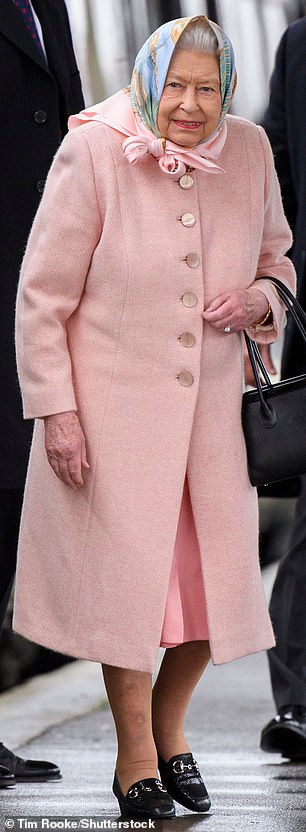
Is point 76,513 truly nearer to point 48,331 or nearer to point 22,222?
point 48,331

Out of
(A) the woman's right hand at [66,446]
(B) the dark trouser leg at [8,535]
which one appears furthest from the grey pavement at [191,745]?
(A) the woman's right hand at [66,446]

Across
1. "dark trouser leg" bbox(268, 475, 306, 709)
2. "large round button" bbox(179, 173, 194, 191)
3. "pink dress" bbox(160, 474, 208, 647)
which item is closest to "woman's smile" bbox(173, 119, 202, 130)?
"large round button" bbox(179, 173, 194, 191)

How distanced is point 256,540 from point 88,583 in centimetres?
38

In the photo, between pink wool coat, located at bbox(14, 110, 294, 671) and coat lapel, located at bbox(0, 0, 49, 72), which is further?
coat lapel, located at bbox(0, 0, 49, 72)

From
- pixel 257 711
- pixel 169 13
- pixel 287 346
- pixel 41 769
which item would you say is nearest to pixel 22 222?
pixel 287 346

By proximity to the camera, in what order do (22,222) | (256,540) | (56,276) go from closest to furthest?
1. (56,276)
2. (256,540)
3. (22,222)

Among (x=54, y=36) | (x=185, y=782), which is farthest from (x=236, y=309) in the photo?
(x=54, y=36)

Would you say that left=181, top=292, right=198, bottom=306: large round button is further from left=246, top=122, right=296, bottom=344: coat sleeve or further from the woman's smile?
the woman's smile

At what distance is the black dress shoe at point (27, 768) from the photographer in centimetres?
355

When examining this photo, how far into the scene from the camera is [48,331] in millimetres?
2969

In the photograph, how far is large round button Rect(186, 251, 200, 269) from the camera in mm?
2990

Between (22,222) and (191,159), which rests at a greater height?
(191,159)

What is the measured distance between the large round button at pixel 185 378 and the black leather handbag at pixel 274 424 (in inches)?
5.3

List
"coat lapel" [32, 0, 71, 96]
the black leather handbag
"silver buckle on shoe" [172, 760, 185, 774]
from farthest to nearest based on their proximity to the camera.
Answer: "coat lapel" [32, 0, 71, 96]
"silver buckle on shoe" [172, 760, 185, 774]
the black leather handbag
